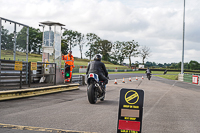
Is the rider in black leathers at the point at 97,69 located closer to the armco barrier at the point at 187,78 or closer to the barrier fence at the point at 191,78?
the barrier fence at the point at 191,78

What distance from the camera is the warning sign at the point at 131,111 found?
15.4 feet

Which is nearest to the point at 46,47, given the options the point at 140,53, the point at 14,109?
the point at 14,109

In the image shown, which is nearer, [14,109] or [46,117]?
[46,117]

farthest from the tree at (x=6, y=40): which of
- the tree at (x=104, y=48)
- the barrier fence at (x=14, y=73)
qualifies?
the tree at (x=104, y=48)

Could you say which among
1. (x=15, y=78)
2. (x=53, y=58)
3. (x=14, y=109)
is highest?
(x=53, y=58)

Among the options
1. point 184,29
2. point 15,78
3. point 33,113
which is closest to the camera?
point 33,113

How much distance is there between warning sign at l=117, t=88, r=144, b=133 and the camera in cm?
470

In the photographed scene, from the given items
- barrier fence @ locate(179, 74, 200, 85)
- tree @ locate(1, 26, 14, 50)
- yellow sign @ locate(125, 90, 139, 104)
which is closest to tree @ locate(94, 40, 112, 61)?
barrier fence @ locate(179, 74, 200, 85)

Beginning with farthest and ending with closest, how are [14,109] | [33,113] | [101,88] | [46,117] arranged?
[101,88] < [14,109] < [33,113] < [46,117]

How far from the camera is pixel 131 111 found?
4.75 metres

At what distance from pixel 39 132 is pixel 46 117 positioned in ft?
5.18

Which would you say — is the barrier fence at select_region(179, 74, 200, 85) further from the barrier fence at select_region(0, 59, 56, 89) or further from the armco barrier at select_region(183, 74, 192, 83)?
the barrier fence at select_region(0, 59, 56, 89)

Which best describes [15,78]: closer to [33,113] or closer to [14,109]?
[14,109]

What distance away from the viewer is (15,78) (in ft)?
37.9
